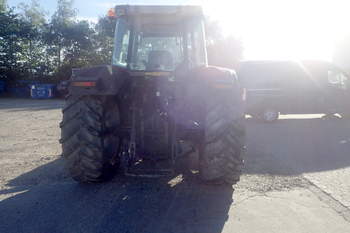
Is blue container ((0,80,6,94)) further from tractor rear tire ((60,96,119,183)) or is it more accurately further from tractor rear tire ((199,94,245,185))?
tractor rear tire ((199,94,245,185))

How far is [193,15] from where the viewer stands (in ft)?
13.7

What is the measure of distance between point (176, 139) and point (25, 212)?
1973mm

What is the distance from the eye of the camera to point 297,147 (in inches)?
258

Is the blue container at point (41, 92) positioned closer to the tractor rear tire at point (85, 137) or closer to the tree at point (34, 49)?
the tree at point (34, 49)

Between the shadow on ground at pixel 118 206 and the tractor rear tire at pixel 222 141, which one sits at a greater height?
the tractor rear tire at pixel 222 141

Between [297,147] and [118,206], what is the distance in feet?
14.9

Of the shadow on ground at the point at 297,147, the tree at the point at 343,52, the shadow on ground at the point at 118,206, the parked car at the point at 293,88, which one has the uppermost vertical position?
the tree at the point at 343,52

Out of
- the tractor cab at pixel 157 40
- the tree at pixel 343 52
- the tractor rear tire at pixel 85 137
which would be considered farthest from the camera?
the tree at pixel 343 52

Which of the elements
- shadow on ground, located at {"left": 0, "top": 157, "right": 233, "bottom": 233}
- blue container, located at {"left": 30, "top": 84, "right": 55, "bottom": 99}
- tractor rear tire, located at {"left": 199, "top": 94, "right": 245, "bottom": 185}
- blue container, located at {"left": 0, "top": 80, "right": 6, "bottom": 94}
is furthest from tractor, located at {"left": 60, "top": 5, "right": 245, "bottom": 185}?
blue container, located at {"left": 0, "top": 80, "right": 6, "bottom": 94}

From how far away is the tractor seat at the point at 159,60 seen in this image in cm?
440

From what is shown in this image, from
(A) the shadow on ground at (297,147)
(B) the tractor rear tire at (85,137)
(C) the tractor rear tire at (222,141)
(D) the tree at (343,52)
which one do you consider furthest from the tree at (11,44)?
(C) the tractor rear tire at (222,141)

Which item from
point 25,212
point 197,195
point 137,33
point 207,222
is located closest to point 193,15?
point 137,33

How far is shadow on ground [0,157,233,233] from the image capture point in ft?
10.1

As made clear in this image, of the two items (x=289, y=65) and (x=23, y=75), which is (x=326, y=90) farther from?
(x=23, y=75)
